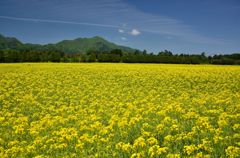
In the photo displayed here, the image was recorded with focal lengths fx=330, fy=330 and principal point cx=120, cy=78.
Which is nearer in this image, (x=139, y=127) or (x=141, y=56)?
(x=139, y=127)

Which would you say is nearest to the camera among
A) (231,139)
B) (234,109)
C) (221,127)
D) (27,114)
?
(231,139)

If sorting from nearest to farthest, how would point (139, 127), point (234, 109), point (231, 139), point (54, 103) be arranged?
1. point (231, 139)
2. point (139, 127)
3. point (234, 109)
4. point (54, 103)

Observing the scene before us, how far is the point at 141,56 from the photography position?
82438 mm

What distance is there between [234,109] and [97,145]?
22.0 ft

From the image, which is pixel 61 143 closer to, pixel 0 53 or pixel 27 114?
pixel 27 114

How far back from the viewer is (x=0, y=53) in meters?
78.5

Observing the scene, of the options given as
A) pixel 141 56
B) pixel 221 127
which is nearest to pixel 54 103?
pixel 221 127

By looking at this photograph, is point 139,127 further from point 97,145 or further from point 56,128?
point 56,128

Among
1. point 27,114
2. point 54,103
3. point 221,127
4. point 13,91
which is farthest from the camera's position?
point 13,91

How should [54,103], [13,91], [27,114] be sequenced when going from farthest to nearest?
1. [13,91]
2. [54,103]
3. [27,114]

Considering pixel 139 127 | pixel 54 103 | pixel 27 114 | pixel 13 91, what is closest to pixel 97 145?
pixel 139 127

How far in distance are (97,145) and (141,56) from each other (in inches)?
Result: 2895

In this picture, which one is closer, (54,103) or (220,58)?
(54,103)

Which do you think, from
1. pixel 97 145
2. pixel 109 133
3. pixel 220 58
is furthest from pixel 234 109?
pixel 220 58
